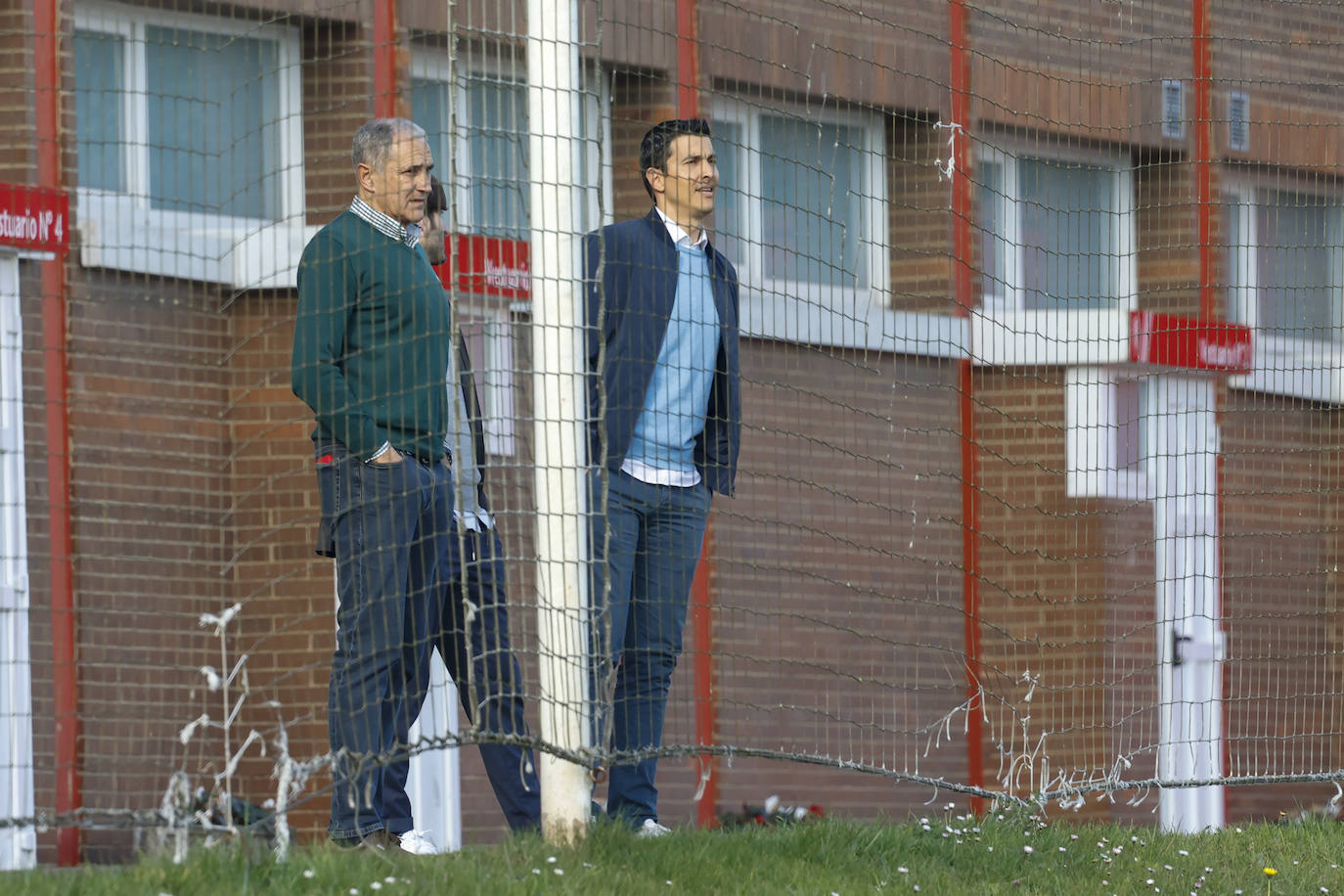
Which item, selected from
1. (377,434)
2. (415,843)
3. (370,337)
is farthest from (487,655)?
(370,337)

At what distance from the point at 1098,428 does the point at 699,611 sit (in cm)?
190

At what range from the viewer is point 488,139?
8430mm

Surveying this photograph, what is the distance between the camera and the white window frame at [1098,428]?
31.1ft

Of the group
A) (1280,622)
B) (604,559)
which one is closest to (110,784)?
(604,559)

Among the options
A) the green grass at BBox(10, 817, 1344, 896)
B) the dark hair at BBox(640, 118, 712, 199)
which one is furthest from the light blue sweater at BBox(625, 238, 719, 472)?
the green grass at BBox(10, 817, 1344, 896)

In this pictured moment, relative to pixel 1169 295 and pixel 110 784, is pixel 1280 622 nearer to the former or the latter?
pixel 1169 295

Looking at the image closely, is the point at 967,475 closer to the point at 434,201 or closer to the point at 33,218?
the point at 434,201

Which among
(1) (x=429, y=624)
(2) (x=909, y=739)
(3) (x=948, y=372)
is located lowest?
(2) (x=909, y=739)

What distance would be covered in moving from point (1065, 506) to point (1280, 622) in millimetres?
1479

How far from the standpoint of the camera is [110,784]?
8352 millimetres

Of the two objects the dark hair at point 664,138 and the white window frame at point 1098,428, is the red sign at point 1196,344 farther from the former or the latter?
the dark hair at point 664,138

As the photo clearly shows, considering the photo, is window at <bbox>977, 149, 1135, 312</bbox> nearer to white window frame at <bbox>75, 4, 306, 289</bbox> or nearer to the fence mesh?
the fence mesh

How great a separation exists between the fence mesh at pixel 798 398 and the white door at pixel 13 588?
→ 0.03 m

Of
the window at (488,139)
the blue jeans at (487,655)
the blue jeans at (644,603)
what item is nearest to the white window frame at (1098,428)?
the window at (488,139)
